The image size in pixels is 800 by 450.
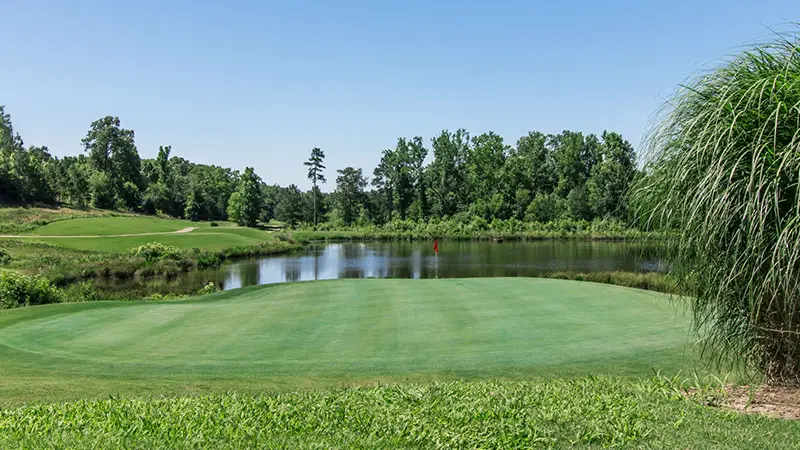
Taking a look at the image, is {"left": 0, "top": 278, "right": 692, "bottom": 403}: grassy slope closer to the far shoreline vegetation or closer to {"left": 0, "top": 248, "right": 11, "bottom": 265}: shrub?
{"left": 0, "top": 248, "right": 11, "bottom": 265}: shrub

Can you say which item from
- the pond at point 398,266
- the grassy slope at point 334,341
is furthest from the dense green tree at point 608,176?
the grassy slope at point 334,341

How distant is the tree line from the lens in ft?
288

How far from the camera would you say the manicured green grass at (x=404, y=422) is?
4.40m

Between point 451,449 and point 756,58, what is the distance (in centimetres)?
512

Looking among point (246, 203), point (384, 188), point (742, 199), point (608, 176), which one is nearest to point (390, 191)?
point (384, 188)

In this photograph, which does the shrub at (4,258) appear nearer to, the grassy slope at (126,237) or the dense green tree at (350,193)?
the grassy slope at (126,237)

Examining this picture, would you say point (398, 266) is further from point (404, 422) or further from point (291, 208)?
point (291, 208)

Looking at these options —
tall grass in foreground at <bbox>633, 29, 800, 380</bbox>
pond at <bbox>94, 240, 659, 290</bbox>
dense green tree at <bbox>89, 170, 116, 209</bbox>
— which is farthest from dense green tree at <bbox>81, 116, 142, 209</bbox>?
tall grass in foreground at <bbox>633, 29, 800, 380</bbox>

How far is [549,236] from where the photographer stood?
257 feet

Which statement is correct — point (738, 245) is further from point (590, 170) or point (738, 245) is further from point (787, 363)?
point (590, 170)

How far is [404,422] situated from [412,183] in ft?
336

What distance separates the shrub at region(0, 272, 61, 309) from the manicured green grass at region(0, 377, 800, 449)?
14302 mm

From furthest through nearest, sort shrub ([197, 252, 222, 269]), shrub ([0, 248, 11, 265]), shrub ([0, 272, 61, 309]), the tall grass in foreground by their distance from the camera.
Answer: shrub ([197, 252, 222, 269]) → shrub ([0, 248, 11, 265]) → shrub ([0, 272, 61, 309]) → the tall grass in foreground

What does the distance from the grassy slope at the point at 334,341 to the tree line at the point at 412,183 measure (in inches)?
2888
